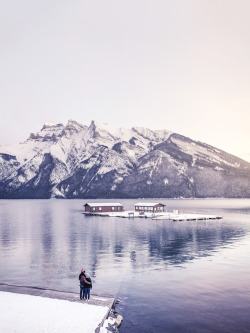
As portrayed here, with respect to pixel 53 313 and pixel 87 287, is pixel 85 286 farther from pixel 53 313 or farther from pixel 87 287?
pixel 53 313

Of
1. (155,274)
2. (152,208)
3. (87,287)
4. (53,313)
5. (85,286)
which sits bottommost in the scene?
(155,274)

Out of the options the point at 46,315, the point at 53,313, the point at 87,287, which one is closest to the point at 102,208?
the point at 87,287

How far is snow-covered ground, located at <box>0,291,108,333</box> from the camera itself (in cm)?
2164

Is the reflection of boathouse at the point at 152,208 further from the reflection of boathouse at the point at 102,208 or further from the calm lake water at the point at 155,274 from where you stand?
the calm lake water at the point at 155,274

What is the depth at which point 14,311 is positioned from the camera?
24.4 metres

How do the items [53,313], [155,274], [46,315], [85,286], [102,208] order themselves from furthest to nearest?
[102,208] < [155,274] < [85,286] < [53,313] < [46,315]

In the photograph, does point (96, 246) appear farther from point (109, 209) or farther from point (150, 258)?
point (109, 209)

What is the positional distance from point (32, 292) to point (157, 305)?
12.3 m

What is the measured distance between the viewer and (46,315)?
23641 mm

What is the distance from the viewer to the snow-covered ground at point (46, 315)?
21.6m

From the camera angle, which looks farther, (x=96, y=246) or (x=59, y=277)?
(x=96, y=246)

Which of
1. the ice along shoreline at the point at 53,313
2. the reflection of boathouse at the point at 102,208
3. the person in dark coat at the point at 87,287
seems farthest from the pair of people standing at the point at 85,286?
the reflection of boathouse at the point at 102,208

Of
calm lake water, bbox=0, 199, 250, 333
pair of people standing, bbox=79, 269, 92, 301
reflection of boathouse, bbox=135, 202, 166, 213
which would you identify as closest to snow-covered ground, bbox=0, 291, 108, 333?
pair of people standing, bbox=79, 269, 92, 301

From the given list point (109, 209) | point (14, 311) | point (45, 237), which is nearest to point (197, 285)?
point (14, 311)
